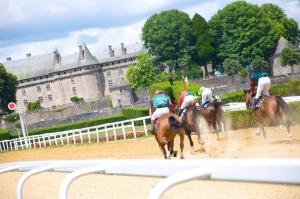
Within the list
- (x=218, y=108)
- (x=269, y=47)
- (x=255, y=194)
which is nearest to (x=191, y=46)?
(x=269, y=47)

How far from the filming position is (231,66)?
221 feet

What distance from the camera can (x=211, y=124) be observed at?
1379 centimetres

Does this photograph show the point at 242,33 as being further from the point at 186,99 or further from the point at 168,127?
the point at 168,127

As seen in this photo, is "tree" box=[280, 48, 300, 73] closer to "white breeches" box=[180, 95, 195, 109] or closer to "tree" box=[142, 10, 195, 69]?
"tree" box=[142, 10, 195, 69]

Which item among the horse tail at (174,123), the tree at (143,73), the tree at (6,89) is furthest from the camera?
the tree at (143,73)

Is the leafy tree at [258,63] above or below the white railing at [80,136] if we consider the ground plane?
above

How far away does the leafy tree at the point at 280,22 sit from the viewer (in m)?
74.8

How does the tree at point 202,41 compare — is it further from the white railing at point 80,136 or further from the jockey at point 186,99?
the jockey at point 186,99

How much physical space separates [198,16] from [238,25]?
5884 millimetres

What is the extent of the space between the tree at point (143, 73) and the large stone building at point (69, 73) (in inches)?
835

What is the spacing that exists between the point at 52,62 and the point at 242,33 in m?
49.0

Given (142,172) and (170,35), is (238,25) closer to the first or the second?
(170,35)

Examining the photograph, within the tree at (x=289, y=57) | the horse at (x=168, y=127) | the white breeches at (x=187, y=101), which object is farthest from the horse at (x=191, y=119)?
the tree at (x=289, y=57)

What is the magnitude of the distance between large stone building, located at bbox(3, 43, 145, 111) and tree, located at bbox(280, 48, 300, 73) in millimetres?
39635
